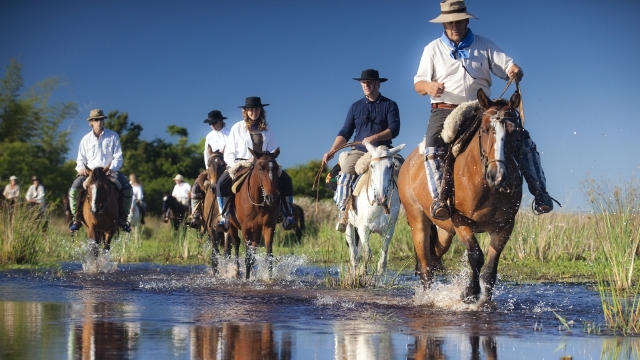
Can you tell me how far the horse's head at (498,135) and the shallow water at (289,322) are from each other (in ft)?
4.51

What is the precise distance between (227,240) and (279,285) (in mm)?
3646

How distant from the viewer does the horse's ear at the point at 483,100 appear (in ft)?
33.4

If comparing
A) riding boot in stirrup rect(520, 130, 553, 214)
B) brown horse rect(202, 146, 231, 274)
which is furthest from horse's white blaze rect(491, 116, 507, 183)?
brown horse rect(202, 146, 231, 274)

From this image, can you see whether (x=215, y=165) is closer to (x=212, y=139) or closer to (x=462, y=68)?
(x=212, y=139)

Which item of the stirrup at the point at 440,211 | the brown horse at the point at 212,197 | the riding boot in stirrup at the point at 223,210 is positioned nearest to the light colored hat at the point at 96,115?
the brown horse at the point at 212,197

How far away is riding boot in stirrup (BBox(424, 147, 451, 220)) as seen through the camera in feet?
35.2

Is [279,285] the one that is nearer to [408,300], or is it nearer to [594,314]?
[408,300]

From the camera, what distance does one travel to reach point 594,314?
1047 cm

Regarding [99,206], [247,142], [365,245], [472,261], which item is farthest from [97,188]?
[472,261]

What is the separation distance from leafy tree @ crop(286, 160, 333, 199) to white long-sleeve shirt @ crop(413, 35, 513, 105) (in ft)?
121

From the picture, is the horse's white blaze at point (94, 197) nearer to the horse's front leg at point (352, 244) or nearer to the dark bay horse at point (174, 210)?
the horse's front leg at point (352, 244)

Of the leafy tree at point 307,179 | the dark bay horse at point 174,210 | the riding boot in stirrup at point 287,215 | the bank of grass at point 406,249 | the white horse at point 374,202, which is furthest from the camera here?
the leafy tree at point 307,179

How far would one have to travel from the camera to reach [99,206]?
60.7 ft

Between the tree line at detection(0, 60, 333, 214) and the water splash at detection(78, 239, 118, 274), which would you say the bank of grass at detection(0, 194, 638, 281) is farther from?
the tree line at detection(0, 60, 333, 214)
